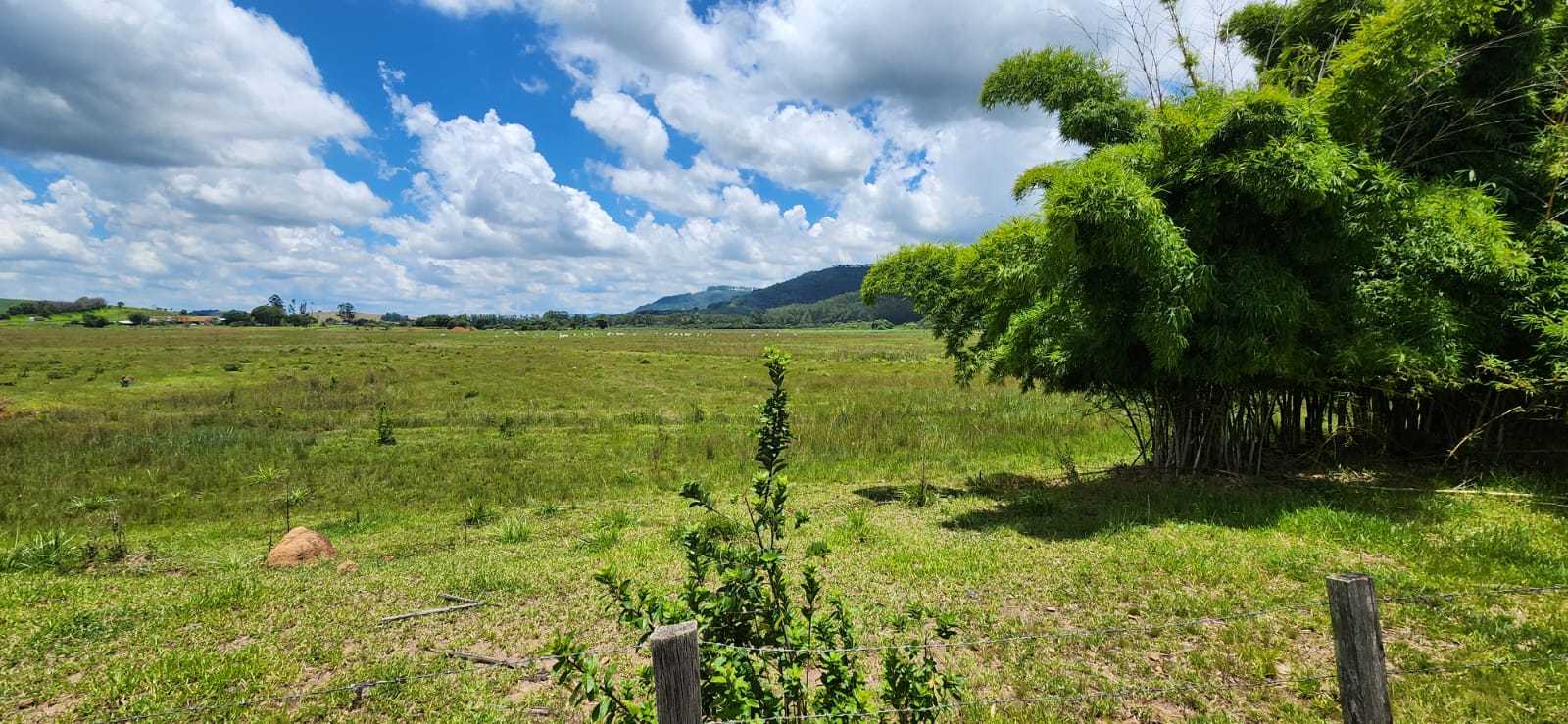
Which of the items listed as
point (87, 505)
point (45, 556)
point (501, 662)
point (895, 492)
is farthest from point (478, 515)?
point (895, 492)

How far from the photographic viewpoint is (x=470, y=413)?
2095 cm

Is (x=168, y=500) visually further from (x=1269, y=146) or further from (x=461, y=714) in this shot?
(x=1269, y=146)

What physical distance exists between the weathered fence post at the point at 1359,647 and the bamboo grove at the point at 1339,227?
4.85 metres

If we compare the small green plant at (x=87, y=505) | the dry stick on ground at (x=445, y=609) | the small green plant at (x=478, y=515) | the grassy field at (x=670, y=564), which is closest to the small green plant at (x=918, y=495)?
the grassy field at (x=670, y=564)

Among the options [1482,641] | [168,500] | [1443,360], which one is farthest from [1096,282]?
[168,500]

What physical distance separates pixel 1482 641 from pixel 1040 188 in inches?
259

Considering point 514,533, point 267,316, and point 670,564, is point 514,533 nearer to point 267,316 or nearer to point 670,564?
point 670,564

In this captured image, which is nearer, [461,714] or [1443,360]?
[461,714]

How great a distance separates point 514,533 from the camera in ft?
29.8

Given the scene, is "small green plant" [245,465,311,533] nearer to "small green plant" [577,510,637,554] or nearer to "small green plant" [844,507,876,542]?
"small green plant" [577,510,637,554]

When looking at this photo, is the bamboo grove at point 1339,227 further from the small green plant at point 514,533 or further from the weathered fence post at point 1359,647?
the small green plant at point 514,533

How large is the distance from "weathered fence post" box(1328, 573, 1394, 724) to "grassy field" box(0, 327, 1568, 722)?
5.04 ft

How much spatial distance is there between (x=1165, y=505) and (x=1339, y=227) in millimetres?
3815

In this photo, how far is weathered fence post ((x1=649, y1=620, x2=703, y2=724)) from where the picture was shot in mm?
2252
